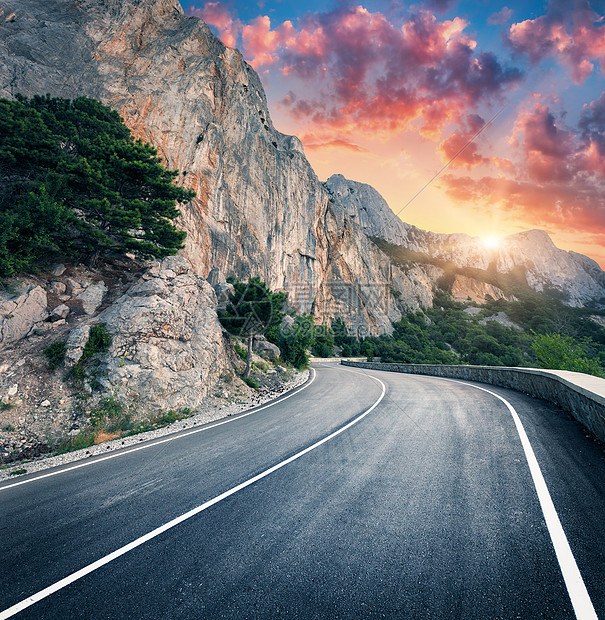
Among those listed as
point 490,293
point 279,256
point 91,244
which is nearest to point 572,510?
point 91,244

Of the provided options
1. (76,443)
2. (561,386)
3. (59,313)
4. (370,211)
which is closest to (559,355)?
(561,386)

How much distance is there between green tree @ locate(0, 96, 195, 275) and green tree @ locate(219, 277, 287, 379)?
493 cm

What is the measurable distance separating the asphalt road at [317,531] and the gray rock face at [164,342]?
4.41m

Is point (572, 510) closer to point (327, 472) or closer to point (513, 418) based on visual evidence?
point (327, 472)

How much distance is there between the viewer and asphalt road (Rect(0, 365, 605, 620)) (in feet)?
7.22

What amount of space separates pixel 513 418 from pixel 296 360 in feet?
72.6

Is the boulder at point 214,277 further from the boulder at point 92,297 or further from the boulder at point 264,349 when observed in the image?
the boulder at point 92,297

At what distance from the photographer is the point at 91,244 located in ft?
45.1

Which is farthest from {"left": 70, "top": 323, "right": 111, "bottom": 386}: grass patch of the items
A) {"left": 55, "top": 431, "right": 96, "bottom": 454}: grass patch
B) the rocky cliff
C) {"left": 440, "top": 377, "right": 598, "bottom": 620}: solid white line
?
the rocky cliff

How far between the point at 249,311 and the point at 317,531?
13.3m

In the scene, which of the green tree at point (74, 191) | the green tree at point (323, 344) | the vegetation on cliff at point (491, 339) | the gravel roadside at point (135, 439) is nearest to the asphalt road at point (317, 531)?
the gravel roadside at point (135, 439)

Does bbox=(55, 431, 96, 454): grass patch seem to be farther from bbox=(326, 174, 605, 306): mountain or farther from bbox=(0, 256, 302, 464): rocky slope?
bbox=(326, 174, 605, 306): mountain

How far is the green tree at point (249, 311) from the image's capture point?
51.5ft

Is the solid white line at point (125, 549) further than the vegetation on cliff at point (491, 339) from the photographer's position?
No
